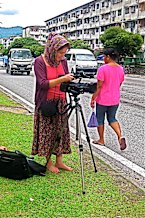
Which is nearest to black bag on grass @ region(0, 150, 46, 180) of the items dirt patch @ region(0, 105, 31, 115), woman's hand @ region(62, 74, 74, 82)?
woman's hand @ region(62, 74, 74, 82)

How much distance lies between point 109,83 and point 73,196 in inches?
131

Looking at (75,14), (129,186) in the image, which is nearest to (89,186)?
(129,186)

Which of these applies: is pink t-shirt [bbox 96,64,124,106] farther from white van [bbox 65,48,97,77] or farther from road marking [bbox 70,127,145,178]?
white van [bbox 65,48,97,77]

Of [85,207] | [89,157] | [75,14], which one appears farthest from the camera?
[75,14]

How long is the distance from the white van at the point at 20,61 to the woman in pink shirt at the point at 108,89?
24.8 m

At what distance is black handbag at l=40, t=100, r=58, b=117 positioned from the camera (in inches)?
215

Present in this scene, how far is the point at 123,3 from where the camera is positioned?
6831 centimetres

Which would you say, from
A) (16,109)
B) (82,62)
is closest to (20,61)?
(82,62)

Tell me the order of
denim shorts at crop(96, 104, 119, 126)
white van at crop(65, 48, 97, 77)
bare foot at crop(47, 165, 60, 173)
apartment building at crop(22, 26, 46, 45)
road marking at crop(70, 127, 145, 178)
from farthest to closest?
1. apartment building at crop(22, 26, 46, 45)
2. white van at crop(65, 48, 97, 77)
3. denim shorts at crop(96, 104, 119, 126)
4. road marking at crop(70, 127, 145, 178)
5. bare foot at crop(47, 165, 60, 173)

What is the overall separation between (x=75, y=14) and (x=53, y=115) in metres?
89.8

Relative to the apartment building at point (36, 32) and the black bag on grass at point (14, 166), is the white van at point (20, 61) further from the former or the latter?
the apartment building at point (36, 32)

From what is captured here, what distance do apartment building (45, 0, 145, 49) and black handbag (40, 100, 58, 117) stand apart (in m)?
57.1

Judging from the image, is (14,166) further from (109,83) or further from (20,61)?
(20,61)

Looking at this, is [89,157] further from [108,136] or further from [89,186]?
[108,136]
